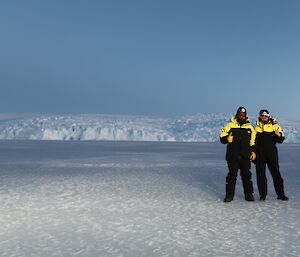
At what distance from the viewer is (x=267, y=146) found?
7375mm

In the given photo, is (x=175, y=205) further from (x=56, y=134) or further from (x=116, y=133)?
(x=56, y=134)

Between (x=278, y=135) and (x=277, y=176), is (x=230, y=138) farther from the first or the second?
(x=277, y=176)

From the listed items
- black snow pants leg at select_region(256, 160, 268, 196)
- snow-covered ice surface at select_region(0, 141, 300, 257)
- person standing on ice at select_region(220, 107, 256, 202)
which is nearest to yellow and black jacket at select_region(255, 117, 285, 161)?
black snow pants leg at select_region(256, 160, 268, 196)

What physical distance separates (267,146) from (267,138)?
15 centimetres

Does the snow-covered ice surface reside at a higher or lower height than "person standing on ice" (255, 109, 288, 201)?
lower

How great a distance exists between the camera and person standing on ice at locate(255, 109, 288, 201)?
736 centimetres

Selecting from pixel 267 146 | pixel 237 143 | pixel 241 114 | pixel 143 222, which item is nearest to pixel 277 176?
pixel 267 146

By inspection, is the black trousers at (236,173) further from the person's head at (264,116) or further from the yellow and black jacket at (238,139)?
the person's head at (264,116)

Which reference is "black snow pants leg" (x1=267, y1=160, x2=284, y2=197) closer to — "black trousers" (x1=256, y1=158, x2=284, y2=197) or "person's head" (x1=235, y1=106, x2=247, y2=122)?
"black trousers" (x1=256, y1=158, x2=284, y2=197)

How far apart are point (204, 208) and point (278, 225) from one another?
153 centimetres

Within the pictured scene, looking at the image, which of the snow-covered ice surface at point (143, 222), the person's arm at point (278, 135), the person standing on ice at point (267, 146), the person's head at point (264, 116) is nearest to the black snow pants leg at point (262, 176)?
the person standing on ice at point (267, 146)

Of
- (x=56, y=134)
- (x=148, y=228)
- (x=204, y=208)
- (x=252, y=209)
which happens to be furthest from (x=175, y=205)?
(x=56, y=134)

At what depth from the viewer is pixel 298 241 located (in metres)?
4.47

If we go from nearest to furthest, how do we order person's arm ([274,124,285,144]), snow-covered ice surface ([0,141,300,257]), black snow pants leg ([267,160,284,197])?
1. snow-covered ice surface ([0,141,300,257])
2. person's arm ([274,124,285,144])
3. black snow pants leg ([267,160,284,197])
